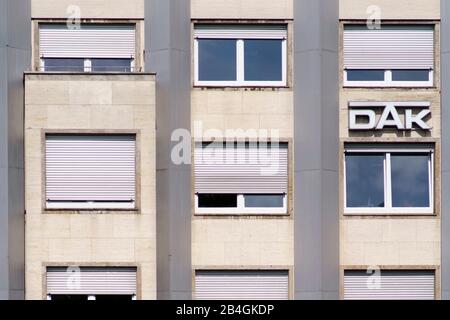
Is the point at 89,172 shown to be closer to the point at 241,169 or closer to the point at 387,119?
the point at 241,169

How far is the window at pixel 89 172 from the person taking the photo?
81.7 feet

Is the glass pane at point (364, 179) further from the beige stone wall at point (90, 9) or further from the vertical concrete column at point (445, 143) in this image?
the beige stone wall at point (90, 9)

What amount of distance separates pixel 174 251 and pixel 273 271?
2231 millimetres

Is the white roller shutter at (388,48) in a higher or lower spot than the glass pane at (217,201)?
higher

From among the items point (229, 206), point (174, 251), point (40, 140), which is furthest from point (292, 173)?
point (40, 140)

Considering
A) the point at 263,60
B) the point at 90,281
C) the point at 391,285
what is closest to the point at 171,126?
the point at 263,60

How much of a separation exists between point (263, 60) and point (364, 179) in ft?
11.3

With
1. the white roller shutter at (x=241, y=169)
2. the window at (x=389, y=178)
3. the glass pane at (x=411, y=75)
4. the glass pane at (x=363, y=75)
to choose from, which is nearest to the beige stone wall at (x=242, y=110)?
the white roller shutter at (x=241, y=169)

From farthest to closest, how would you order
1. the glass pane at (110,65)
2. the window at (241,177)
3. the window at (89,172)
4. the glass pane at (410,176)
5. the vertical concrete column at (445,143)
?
1. the glass pane at (410,176)
2. the glass pane at (110,65)
3. the window at (241,177)
4. the vertical concrete column at (445,143)
5. the window at (89,172)

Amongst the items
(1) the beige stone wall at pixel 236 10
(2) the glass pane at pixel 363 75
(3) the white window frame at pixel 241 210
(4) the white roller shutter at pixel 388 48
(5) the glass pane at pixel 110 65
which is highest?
(1) the beige stone wall at pixel 236 10

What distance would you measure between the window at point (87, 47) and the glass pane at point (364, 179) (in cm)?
532

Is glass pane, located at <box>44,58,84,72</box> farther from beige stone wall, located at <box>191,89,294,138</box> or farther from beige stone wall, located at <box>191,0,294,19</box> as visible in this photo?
beige stone wall, located at <box>191,0,294,19</box>
